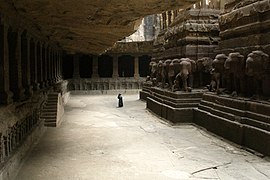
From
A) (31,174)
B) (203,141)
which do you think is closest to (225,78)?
(203,141)

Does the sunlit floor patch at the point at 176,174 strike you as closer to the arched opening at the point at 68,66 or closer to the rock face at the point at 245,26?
the rock face at the point at 245,26

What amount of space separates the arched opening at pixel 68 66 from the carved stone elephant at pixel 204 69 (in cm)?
1697

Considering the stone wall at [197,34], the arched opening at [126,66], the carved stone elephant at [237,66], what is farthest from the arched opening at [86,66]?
the carved stone elephant at [237,66]

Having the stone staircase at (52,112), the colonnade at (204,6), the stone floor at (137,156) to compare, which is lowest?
the stone floor at (137,156)

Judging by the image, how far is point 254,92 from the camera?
8.80 m

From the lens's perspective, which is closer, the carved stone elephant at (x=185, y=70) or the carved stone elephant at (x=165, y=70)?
the carved stone elephant at (x=185, y=70)

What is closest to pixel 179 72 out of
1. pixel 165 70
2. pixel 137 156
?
pixel 165 70

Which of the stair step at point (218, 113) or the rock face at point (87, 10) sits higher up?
the rock face at point (87, 10)

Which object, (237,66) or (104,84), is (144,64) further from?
(237,66)

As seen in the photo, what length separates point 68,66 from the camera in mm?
28031

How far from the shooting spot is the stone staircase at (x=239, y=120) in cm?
714

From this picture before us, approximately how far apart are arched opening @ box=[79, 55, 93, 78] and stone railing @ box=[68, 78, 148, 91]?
198cm

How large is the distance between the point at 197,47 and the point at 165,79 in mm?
2781

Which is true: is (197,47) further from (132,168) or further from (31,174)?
(31,174)
